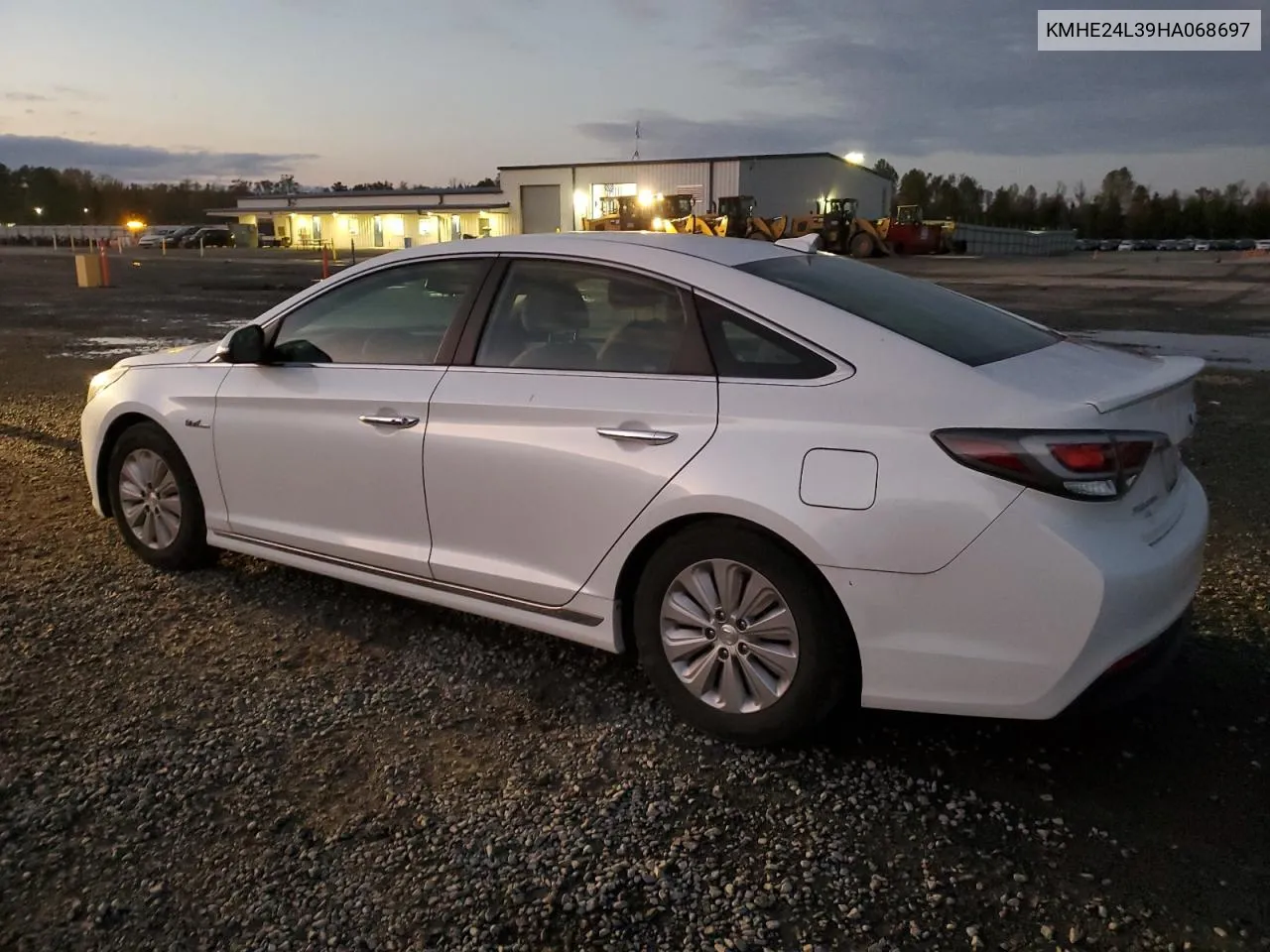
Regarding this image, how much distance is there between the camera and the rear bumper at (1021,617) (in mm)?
2705

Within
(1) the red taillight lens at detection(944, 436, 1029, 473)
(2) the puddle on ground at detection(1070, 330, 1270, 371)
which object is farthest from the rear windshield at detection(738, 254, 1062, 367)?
(2) the puddle on ground at detection(1070, 330, 1270, 371)

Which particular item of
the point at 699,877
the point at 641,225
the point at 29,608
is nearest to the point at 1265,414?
the point at 699,877

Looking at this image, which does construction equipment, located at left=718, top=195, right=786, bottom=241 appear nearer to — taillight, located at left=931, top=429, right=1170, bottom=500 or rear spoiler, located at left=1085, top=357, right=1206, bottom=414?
rear spoiler, located at left=1085, top=357, right=1206, bottom=414

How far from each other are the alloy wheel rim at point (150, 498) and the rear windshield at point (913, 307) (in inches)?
116

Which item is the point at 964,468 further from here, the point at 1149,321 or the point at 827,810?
the point at 1149,321

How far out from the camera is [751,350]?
10.6 ft

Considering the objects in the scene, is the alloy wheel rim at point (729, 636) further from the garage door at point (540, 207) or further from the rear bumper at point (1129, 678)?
the garage door at point (540, 207)

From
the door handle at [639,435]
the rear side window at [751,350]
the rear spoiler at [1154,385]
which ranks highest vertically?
the rear side window at [751,350]

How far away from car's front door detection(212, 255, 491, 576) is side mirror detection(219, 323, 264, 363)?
0.17ft

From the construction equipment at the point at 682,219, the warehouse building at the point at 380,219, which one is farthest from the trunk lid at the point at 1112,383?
the warehouse building at the point at 380,219

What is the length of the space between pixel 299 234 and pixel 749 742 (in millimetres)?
86349

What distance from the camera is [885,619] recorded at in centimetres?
292

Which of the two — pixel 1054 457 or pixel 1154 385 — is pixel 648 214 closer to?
pixel 1154 385

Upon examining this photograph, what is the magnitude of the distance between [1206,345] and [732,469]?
13509mm
